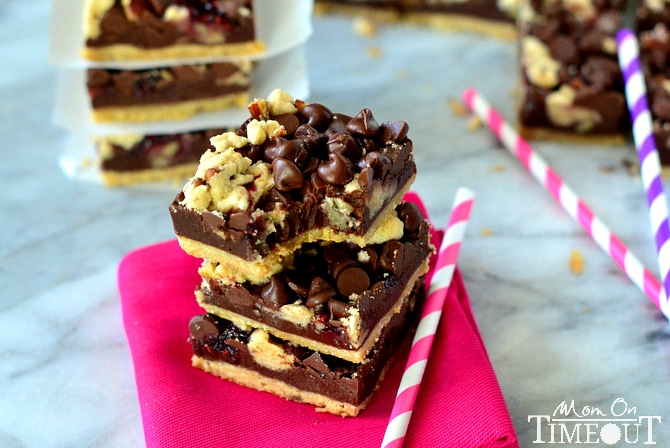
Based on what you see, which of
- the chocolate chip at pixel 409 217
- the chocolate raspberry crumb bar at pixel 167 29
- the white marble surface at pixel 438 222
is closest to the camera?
the chocolate chip at pixel 409 217

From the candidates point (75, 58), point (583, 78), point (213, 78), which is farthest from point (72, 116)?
point (583, 78)

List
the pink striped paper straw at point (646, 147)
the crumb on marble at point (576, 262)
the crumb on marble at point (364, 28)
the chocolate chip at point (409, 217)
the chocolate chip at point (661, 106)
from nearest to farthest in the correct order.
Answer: the chocolate chip at point (409, 217), the pink striped paper straw at point (646, 147), the crumb on marble at point (576, 262), the chocolate chip at point (661, 106), the crumb on marble at point (364, 28)

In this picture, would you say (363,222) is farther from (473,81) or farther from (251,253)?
(473,81)

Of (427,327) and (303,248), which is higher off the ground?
(303,248)

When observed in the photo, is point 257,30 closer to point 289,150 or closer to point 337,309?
point 289,150

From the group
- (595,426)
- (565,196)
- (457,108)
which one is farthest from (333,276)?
(457,108)

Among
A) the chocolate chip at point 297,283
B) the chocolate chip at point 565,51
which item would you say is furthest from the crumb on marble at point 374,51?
the chocolate chip at point 297,283

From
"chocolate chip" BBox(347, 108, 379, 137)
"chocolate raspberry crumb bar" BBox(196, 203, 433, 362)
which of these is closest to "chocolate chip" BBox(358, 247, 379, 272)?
"chocolate raspberry crumb bar" BBox(196, 203, 433, 362)

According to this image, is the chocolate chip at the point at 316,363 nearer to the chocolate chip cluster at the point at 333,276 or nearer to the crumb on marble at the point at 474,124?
the chocolate chip cluster at the point at 333,276
